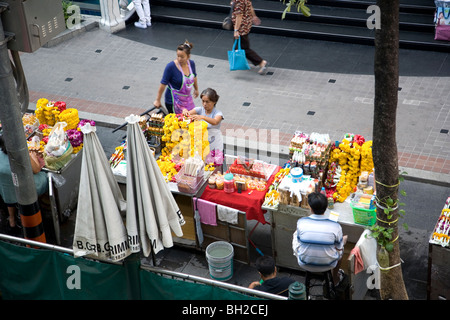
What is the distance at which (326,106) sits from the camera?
43.4ft

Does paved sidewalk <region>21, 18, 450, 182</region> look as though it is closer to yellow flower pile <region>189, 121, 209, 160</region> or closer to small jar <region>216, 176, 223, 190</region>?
yellow flower pile <region>189, 121, 209, 160</region>

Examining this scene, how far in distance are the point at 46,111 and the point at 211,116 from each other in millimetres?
2745

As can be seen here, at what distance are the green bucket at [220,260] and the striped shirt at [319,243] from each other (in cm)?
162

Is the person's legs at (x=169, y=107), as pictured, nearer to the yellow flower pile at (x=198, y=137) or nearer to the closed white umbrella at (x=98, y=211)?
the yellow flower pile at (x=198, y=137)

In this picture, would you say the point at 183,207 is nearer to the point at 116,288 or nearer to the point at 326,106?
the point at 116,288

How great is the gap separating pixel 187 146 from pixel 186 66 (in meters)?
1.83

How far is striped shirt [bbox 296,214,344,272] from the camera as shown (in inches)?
297

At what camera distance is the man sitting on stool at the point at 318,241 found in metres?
7.54

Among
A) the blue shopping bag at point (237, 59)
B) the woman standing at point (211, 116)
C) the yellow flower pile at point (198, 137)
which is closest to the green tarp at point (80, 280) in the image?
the yellow flower pile at point (198, 137)

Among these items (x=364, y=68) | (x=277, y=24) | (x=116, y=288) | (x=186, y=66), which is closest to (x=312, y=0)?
(x=277, y=24)

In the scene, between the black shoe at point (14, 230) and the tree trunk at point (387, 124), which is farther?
the black shoe at point (14, 230)

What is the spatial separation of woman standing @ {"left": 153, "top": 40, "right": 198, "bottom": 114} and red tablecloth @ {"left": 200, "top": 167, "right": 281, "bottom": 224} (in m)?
2.44

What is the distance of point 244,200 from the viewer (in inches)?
364

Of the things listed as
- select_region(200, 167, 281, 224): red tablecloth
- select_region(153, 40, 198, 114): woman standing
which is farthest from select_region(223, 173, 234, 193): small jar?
select_region(153, 40, 198, 114): woman standing
